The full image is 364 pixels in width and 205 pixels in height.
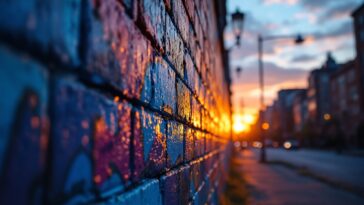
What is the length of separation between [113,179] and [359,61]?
49501 mm

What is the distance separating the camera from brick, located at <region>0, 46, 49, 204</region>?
48 centimetres

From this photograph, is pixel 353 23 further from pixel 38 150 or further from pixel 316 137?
pixel 38 150

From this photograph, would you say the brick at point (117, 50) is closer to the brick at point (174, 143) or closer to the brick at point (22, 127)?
the brick at point (22, 127)

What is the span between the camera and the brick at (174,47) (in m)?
1.51

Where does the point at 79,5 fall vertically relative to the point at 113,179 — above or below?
above

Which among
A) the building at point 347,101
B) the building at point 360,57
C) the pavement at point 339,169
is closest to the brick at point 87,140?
the pavement at point 339,169

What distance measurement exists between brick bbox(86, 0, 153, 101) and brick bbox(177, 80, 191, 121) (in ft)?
2.13

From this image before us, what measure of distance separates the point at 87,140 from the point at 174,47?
1037 millimetres

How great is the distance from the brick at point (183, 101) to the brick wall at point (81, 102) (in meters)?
0.44

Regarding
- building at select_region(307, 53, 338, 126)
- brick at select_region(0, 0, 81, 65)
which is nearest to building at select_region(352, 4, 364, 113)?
building at select_region(307, 53, 338, 126)

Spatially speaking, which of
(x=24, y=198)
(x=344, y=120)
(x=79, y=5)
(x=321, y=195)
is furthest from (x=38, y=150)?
(x=344, y=120)

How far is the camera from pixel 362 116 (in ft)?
147

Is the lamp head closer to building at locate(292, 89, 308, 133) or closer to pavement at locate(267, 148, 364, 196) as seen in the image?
pavement at locate(267, 148, 364, 196)

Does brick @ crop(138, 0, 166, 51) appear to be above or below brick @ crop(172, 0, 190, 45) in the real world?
below
